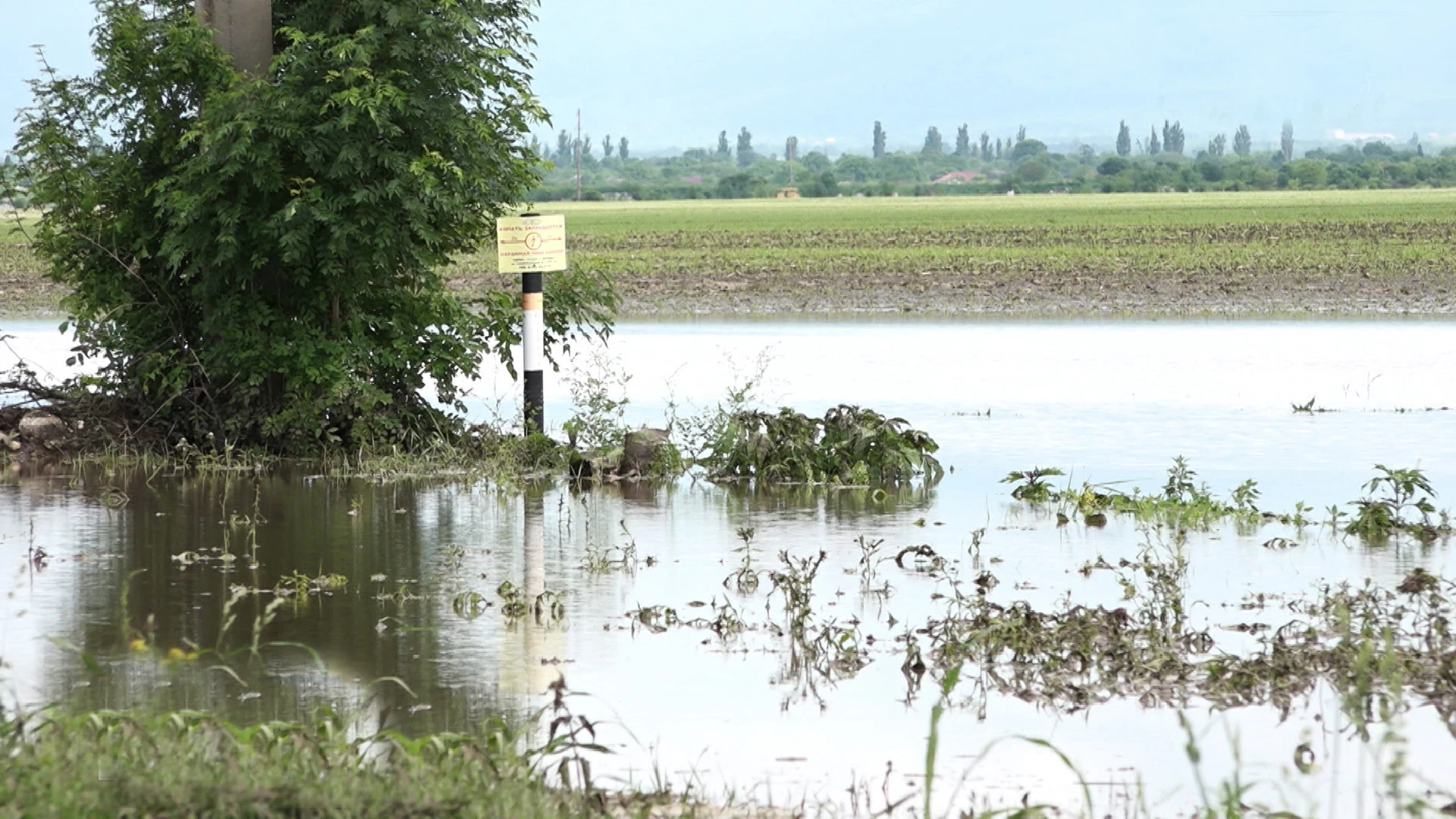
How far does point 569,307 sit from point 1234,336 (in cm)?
1426

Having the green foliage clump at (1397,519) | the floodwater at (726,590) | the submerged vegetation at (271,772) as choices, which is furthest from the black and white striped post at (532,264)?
the submerged vegetation at (271,772)

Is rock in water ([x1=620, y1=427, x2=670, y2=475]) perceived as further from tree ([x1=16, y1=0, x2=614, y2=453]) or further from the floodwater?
tree ([x1=16, y1=0, x2=614, y2=453])

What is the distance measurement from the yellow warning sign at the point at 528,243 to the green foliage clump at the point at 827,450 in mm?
2015

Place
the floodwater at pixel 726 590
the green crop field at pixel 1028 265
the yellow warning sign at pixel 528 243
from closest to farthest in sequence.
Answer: the floodwater at pixel 726 590
the yellow warning sign at pixel 528 243
the green crop field at pixel 1028 265

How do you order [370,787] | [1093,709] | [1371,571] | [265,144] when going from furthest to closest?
[265,144], [1371,571], [1093,709], [370,787]

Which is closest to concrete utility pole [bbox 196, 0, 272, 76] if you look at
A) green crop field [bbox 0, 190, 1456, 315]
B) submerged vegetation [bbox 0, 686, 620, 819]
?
green crop field [bbox 0, 190, 1456, 315]

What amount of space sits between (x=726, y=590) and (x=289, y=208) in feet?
17.0

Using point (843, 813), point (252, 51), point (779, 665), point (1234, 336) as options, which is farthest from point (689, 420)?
point (1234, 336)

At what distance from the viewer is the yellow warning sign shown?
14578 mm

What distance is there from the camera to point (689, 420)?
1546 cm

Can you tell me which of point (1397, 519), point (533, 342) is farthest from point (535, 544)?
point (1397, 519)

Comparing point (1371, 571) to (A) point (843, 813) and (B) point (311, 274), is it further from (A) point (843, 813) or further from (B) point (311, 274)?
(B) point (311, 274)

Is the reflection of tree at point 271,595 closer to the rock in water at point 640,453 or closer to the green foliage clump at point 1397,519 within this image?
the rock in water at point 640,453

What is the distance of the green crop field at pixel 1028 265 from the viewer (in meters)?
35.2
